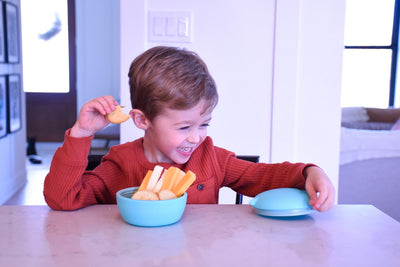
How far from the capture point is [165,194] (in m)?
0.80

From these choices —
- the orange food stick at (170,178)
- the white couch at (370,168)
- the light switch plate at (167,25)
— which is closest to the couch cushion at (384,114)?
the white couch at (370,168)

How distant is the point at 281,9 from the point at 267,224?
3.84ft

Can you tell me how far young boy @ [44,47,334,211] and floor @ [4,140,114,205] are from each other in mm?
2507

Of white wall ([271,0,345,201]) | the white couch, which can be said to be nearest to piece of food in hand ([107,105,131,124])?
white wall ([271,0,345,201])

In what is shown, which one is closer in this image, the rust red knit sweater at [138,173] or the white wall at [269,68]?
the rust red knit sweater at [138,173]

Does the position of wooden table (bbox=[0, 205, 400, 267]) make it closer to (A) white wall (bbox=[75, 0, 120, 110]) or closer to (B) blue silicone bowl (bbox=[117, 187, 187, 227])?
(B) blue silicone bowl (bbox=[117, 187, 187, 227])

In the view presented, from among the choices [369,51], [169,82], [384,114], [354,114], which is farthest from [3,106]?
[369,51]

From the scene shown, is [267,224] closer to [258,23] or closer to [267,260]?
[267,260]

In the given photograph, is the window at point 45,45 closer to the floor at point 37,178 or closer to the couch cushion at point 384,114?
the floor at point 37,178

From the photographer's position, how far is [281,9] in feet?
5.76

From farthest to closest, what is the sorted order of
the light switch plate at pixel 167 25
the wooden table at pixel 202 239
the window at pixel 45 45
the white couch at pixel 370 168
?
the window at pixel 45 45, the white couch at pixel 370 168, the light switch plate at pixel 167 25, the wooden table at pixel 202 239

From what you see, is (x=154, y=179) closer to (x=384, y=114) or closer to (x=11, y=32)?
(x=11, y=32)

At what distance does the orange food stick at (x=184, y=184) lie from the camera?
0.82 meters

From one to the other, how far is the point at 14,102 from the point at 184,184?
3.45 meters
